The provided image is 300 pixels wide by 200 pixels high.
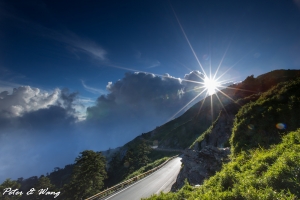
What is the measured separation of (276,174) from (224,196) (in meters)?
2.13

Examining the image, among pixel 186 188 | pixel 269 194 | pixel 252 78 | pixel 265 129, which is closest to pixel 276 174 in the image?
pixel 269 194

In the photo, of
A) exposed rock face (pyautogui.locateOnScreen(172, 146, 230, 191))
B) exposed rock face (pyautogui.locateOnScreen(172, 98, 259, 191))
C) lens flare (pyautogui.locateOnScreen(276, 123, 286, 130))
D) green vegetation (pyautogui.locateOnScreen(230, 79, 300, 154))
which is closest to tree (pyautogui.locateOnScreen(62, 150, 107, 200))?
exposed rock face (pyautogui.locateOnScreen(172, 98, 259, 191))

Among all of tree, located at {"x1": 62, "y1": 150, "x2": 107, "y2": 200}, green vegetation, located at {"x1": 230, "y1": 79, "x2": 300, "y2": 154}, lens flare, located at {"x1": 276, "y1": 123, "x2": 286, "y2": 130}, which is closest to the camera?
green vegetation, located at {"x1": 230, "y1": 79, "x2": 300, "y2": 154}

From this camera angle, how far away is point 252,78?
53.4 meters

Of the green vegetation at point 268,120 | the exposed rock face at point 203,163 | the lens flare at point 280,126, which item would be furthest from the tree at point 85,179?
the lens flare at point 280,126

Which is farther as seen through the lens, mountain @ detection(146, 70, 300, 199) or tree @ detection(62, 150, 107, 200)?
tree @ detection(62, 150, 107, 200)

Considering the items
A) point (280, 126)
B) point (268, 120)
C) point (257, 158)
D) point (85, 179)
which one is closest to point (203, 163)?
point (268, 120)

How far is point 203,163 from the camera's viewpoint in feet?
63.4

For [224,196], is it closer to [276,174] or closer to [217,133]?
[276,174]

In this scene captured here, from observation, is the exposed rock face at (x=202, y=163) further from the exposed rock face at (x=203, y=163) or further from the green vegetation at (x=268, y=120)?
the green vegetation at (x=268, y=120)

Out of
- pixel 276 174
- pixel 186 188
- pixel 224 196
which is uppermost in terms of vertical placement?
pixel 276 174

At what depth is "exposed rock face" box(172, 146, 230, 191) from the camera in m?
17.8

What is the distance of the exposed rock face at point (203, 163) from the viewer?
1778 cm

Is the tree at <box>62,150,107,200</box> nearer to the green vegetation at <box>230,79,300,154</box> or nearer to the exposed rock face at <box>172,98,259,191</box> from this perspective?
the exposed rock face at <box>172,98,259,191</box>
